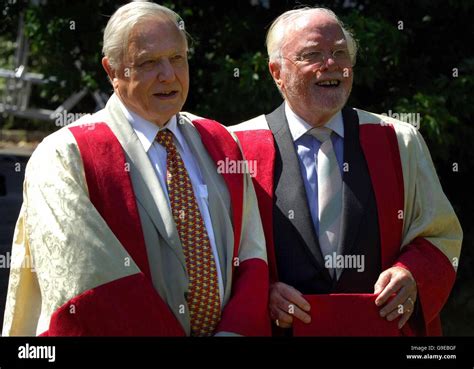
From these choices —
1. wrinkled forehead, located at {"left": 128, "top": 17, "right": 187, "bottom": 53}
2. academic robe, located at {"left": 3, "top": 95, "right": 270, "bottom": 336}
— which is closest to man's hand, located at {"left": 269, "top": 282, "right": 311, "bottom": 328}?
academic robe, located at {"left": 3, "top": 95, "right": 270, "bottom": 336}

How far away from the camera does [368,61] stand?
5.71 m

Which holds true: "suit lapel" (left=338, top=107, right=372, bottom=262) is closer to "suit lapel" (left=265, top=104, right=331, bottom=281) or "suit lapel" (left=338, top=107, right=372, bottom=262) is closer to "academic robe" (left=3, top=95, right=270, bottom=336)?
"suit lapel" (left=265, top=104, right=331, bottom=281)

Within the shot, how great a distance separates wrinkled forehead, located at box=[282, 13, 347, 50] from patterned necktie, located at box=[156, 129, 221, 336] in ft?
2.35

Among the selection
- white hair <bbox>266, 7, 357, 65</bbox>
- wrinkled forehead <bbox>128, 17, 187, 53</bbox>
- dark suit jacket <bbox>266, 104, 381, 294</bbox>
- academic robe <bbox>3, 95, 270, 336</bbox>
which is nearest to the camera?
academic robe <bbox>3, 95, 270, 336</bbox>

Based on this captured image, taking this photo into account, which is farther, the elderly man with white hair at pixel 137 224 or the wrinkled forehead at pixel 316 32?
the wrinkled forehead at pixel 316 32

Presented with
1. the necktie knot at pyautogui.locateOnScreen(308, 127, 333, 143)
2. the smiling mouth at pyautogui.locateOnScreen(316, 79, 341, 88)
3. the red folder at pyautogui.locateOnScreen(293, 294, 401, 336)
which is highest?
the smiling mouth at pyautogui.locateOnScreen(316, 79, 341, 88)

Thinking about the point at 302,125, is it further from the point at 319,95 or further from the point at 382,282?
the point at 382,282

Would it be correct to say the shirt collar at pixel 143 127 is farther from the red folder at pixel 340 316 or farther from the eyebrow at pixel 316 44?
the red folder at pixel 340 316

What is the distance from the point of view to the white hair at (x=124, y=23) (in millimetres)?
3338

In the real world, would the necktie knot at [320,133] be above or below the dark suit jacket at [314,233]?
above

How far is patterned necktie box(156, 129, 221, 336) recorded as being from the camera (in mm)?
3369

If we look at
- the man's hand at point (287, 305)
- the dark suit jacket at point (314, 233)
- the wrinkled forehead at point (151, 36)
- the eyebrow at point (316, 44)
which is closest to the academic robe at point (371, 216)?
the dark suit jacket at point (314, 233)

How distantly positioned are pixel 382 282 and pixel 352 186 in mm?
382

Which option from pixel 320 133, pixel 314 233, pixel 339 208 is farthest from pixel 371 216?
pixel 320 133
